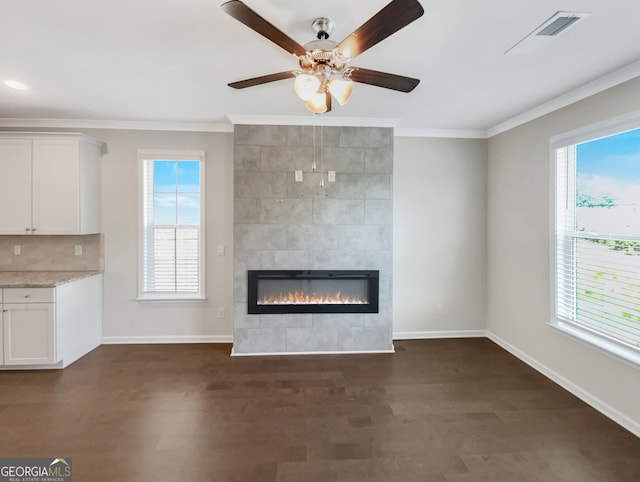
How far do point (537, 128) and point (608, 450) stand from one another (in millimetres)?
2883

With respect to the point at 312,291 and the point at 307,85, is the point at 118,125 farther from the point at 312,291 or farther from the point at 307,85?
the point at 307,85

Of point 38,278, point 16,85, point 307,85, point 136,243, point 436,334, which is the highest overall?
point 16,85

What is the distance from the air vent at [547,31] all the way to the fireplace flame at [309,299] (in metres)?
2.76

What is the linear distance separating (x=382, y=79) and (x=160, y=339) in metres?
3.85

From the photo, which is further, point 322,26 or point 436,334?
point 436,334

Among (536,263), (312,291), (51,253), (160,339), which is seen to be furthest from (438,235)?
(51,253)

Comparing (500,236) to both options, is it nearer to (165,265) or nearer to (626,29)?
(626,29)

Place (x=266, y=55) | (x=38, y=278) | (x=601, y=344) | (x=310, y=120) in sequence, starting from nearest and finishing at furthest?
(x=266, y=55), (x=601, y=344), (x=38, y=278), (x=310, y=120)

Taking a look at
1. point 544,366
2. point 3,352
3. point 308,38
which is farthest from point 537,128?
point 3,352

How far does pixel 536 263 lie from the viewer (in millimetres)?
3416

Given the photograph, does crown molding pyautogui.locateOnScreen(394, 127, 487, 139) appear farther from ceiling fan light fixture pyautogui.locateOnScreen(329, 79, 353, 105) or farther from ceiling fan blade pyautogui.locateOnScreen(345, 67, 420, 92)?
ceiling fan light fixture pyautogui.locateOnScreen(329, 79, 353, 105)

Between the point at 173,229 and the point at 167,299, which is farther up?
the point at 173,229

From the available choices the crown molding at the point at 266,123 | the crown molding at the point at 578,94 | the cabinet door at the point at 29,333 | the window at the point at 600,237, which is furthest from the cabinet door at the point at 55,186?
the window at the point at 600,237

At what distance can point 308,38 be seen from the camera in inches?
80.7
